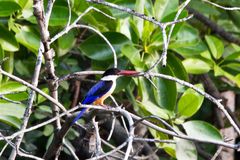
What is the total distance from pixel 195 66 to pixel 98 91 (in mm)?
704

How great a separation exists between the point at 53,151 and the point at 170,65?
0.85 meters

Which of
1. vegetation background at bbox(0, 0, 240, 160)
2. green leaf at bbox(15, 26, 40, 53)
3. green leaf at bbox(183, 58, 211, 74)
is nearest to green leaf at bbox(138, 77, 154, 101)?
vegetation background at bbox(0, 0, 240, 160)

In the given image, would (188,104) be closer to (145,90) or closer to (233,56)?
(145,90)

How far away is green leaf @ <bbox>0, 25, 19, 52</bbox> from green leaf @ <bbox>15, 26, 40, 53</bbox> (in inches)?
1.4

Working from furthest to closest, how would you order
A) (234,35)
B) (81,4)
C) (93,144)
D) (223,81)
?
(234,35) < (223,81) < (81,4) < (93,144)

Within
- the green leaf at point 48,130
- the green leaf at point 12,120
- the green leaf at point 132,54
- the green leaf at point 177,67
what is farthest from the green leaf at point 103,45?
the green leaf at point 48,130

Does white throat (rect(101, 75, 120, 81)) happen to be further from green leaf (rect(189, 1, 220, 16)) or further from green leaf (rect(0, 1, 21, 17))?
green leaf (rect(189, 1, 220, 16))

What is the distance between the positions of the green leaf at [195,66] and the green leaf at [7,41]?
864mm

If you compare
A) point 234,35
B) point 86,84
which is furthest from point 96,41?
point 234,35

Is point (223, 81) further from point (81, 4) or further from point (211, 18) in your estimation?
point (81, 4)

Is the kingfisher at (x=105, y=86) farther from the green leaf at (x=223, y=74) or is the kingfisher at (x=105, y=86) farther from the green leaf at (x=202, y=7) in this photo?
the green leaf at (x=202, y=7)

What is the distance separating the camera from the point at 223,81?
152 inches

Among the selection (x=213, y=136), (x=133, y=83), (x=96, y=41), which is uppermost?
(x=96, y=41)

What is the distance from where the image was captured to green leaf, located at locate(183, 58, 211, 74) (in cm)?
327
